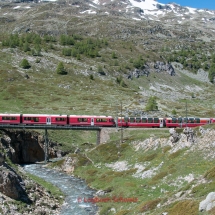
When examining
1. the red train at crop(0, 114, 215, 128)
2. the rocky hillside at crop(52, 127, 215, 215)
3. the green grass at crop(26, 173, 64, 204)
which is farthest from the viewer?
the red train at crop(0, 114, 215, 128)

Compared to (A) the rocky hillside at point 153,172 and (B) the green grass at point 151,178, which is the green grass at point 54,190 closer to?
(A) the rocky hillside at point 153,172

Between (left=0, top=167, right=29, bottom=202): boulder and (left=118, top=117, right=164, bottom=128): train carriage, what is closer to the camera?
(left=0, top=167, right=29, bottom=202): boulder

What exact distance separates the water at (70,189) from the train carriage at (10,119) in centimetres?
1570

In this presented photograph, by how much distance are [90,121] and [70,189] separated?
36711mm

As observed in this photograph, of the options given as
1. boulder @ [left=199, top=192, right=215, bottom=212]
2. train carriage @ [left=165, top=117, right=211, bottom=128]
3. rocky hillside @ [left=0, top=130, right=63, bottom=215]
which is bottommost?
rocky hillside @ [left=0, top=130, right=63, bottom=215]

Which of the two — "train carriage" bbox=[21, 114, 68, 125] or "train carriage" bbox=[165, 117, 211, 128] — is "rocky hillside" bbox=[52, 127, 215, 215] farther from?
"train carriage" bbox=[165, 117, 211, 128]

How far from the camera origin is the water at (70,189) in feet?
130

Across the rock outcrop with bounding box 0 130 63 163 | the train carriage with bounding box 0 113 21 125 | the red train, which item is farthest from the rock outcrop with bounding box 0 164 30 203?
the red train

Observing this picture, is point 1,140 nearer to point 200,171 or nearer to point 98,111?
point 200,171

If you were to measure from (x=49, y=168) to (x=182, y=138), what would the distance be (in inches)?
1073

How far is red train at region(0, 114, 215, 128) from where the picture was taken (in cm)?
8194

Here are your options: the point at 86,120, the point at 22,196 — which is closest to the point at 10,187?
the point at 22,196

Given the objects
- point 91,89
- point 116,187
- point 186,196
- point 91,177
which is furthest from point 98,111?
point 186,196

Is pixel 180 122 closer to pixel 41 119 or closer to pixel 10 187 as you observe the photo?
pixel 41 119
